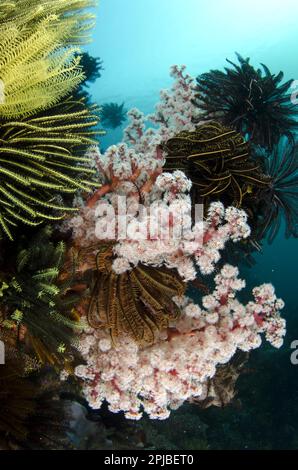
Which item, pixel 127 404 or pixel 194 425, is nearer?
pixel 127 404

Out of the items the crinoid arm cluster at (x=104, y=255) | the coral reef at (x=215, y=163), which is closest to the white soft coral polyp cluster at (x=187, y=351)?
the crinoid arm cluster at (x=104, y=255)

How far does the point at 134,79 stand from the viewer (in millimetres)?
87188

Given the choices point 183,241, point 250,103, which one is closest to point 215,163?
point 183,241

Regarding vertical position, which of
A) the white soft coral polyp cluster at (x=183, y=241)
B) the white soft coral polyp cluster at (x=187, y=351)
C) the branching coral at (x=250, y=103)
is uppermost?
the branching coral at (x=250, y=103)

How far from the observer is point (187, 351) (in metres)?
4.33

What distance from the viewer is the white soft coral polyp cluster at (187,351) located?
427cm

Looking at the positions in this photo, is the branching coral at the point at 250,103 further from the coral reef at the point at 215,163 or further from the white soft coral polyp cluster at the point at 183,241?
the white soft coral polyp cluster at the point at 183,241

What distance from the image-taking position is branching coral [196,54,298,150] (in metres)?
5.93

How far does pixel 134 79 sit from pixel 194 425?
280 feet

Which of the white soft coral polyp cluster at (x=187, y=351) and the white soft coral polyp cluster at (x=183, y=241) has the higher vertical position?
the white soft coral polyp cluster at (x=183, y=241)

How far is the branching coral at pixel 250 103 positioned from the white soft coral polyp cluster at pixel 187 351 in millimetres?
2871

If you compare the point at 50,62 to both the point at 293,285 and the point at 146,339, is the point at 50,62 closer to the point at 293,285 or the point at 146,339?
the point at 146,339

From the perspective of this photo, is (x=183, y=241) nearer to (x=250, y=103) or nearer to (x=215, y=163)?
(x=215, y=163)
